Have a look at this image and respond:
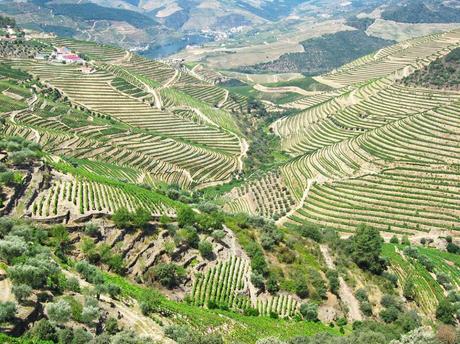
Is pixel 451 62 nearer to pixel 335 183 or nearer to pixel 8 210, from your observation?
pixel 335 183

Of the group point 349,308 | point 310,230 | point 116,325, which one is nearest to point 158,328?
point 116,325

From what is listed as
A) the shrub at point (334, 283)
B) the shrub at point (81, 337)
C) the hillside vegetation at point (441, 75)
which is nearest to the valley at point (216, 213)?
the shrub at point (81, 337)

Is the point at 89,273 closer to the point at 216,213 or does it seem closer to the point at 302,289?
the point at 302,289

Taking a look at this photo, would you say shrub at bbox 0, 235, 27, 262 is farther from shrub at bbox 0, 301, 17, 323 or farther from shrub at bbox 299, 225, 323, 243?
shrub at bbox 299, 225, 323, 243

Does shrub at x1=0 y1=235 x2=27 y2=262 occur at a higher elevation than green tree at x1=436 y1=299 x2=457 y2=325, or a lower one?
higher

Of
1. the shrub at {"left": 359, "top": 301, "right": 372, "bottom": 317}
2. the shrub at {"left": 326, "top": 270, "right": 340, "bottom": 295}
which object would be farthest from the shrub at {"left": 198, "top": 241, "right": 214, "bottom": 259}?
the shrub at {"left": 359, "top": 301, "right": 372, "bottom": 317}
